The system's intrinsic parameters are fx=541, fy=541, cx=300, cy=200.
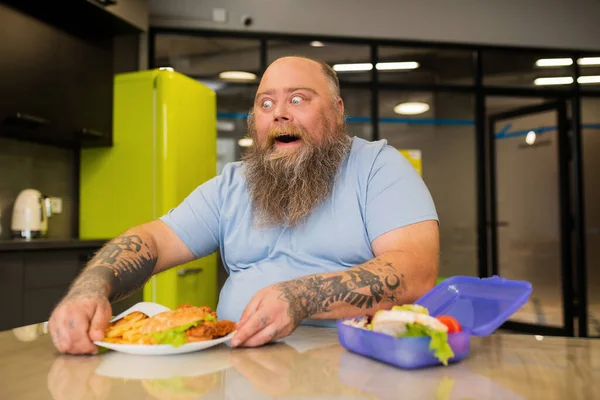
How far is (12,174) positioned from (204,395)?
332 cm

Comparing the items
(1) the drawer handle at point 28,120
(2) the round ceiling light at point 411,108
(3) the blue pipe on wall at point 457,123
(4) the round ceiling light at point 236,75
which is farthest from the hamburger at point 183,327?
(2) the round ceiling light at point 411,108

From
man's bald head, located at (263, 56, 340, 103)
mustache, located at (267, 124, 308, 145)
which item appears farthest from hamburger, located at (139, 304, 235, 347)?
man's bald head, located at (263, 56, 340, 103)

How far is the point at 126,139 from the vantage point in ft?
12.6

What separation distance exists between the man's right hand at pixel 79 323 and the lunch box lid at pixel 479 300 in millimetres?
624

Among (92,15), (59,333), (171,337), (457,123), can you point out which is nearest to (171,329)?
(171,337)

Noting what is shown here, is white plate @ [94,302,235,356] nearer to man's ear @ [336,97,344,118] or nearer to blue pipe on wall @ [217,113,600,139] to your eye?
man's ear @ [336,97,344,118]

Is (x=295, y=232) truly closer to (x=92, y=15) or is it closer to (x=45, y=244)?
(x=45, y=244)

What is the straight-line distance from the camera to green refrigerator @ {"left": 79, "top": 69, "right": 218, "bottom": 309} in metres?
3.65

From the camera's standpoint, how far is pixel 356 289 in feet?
4.02

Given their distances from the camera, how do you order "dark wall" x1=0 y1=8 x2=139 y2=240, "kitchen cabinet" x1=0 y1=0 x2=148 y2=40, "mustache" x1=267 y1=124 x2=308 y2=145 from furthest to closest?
"dark wall" x1=0 y1=8 x2=139 y2=240, "kitchen cabinet" x1=0 y1=0 x2=148 y2=40, "mustache" x1=267 y1=124 x2=308 y2=145

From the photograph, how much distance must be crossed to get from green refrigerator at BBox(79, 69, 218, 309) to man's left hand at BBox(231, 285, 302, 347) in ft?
8.66

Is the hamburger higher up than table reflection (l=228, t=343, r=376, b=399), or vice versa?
the hamburger

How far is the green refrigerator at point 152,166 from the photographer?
365cm

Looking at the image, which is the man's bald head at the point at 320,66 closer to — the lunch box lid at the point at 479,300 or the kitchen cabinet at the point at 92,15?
the lunch box lid at the point at 479,300
